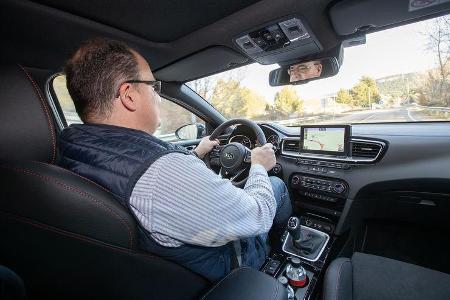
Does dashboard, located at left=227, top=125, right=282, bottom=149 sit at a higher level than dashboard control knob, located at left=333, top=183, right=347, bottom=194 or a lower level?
higher

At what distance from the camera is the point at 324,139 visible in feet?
8.18

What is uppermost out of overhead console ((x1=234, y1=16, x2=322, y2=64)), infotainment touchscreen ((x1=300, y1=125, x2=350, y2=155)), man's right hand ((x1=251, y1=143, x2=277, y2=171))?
overhead console ((x1=234, y1=16, x2=322, y2=64))

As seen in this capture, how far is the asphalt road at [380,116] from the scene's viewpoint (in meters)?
2.43

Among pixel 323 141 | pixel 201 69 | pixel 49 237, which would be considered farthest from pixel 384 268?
pixel 201 69

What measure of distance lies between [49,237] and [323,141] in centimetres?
215

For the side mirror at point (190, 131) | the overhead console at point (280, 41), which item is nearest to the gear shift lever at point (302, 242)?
the overhead console at point (280, 41)

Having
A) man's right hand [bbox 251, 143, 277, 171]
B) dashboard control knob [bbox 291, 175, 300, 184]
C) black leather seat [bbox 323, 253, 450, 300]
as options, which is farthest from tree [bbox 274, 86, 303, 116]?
black leather seat [bbox 323, 253, 450, 300]

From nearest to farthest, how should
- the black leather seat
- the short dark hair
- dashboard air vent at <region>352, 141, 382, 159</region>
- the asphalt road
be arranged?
the short dark hair → the black leather seat → dashboard air vent at <region>352, 141, 382, 159</region> → the asphalt road

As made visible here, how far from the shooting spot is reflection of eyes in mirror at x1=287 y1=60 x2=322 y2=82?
2.73 m

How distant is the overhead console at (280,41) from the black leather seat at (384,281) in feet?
5.55

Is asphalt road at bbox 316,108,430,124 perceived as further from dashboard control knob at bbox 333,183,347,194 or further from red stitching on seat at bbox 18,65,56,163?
red stitching on seat at bbox 18,65,56,163

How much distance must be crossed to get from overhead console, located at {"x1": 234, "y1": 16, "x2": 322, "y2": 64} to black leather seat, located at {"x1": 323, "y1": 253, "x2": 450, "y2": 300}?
1.69 metres

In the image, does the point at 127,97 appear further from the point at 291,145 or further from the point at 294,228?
the point at 291,145

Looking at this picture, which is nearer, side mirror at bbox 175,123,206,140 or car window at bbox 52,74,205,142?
car window at bbox 52,74,205,142
